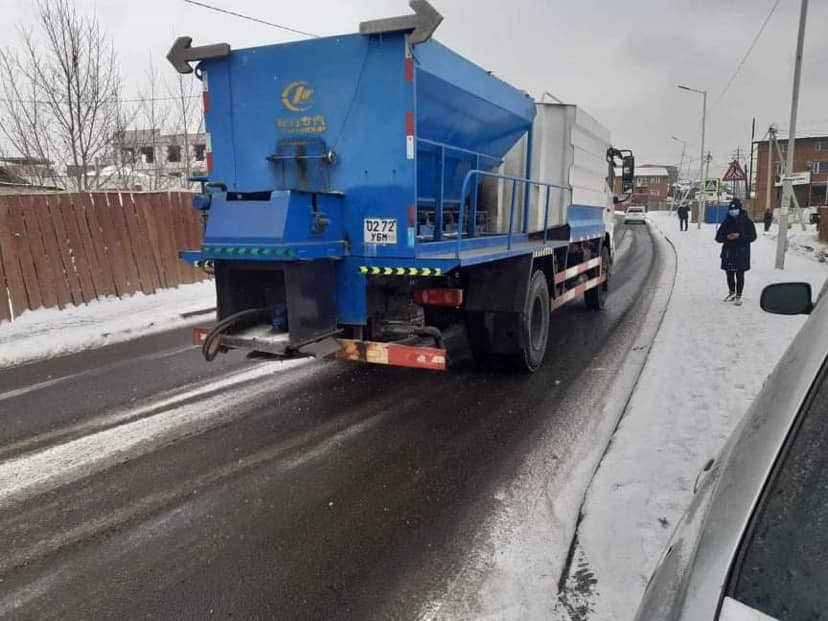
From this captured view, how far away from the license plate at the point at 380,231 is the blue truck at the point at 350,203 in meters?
0.01

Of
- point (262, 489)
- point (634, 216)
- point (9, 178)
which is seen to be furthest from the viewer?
point (634, 216)

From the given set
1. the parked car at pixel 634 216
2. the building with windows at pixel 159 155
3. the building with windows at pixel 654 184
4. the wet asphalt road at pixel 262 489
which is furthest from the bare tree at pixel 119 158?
the building with windows at pixel 654 184

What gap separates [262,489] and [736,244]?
10.1 metres

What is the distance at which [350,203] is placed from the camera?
503 cm

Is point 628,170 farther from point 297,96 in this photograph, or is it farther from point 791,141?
point 297,96

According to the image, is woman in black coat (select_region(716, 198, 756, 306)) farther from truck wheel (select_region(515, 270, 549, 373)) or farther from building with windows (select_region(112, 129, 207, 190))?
building with windows (select_region(112, 129, 207, 190))

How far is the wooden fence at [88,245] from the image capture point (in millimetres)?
9680

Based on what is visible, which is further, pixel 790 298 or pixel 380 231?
pixel 380 231

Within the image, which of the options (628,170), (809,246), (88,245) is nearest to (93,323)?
(88,245)

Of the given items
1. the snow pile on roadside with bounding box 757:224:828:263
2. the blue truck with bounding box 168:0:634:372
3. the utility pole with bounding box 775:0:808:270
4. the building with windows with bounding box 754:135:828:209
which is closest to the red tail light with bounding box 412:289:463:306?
the blue truck with bounding box 168:0:634:372

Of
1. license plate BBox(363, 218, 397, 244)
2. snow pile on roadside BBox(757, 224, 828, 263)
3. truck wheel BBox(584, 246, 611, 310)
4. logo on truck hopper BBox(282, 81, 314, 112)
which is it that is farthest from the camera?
snow pile on roadside BBox(757, 224, 828, 263)

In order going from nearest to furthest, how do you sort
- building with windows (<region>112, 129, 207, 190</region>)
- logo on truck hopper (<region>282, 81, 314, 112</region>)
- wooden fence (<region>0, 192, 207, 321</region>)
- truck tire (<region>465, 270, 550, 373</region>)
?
logo on truck hopper (<region>282, 81, 314, 112</region>) → truck tire (<region>465, 270, 550, 373</region>) → wooden fence (<region>0, 192, 207, 321</region>) → building with windows (<region>112, 129, 207, 190</region>)

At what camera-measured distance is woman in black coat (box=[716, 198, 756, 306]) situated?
10.7 metres

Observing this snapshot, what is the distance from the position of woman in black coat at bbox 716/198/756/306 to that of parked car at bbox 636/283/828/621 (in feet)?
33.6
